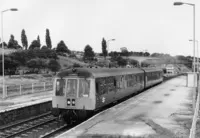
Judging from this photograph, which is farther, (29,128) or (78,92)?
(78,92)

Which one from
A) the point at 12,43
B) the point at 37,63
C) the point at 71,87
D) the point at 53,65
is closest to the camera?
the point at 71,87

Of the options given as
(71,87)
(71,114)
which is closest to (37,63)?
(71,87)

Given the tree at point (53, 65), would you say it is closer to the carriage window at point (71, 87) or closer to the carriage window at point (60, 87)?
the carriage window at point (60, 87)

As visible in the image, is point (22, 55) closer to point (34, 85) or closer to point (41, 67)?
point (41, 67)

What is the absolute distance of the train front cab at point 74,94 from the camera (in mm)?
16406

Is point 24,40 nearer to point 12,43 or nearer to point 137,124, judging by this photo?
point 12,43

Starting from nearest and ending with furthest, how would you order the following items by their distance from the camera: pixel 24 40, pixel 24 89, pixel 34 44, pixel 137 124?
pixel 137 124
pixel 24 89
pixel 34 44
pixel 24 40

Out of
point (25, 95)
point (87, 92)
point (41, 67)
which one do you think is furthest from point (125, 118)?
point (41, 67)

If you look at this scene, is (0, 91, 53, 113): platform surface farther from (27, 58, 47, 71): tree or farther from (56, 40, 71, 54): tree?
(56, 40, 71, 54): tree

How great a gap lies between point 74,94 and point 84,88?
2.11 ft

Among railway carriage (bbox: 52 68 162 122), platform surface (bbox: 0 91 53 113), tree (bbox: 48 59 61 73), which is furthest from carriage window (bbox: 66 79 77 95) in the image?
tree (bbox: 48 59 61 73)

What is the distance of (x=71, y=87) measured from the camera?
16.8 m

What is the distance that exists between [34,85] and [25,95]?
59.1 inches

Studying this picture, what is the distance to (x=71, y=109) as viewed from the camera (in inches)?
653
